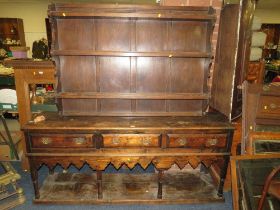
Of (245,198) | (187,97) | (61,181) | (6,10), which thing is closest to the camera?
(245,198)

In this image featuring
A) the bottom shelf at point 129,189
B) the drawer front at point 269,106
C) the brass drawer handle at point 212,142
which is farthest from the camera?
the bottom shelf at point 129,189

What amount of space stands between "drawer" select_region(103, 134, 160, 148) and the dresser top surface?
80 mm

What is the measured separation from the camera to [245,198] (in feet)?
5.59

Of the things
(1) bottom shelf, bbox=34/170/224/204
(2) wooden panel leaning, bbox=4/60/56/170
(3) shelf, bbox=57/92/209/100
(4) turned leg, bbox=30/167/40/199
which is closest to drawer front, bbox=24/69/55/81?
(2) wooden panel leaning, bbox=4/60/56/170

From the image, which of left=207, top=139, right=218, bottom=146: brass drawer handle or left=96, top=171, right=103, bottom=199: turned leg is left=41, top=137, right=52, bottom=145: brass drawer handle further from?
left=207, top=139, right=218, bottom=146: brass drawer handle

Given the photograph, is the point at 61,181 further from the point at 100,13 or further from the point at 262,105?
the point at 262,105

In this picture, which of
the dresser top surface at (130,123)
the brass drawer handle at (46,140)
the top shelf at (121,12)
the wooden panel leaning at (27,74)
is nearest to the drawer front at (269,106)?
the dresser top surface at (130,123)

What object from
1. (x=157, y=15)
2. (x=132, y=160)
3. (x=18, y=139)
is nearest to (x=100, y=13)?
(x=157, y=15)

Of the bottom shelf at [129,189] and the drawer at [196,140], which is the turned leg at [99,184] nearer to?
the bottom shelf at [129,189]

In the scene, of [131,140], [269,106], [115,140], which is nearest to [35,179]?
[115,140]

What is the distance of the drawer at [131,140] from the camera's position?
6.86 feet

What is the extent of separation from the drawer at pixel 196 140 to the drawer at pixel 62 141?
767 mm

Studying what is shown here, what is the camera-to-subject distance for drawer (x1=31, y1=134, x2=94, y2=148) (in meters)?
2.08

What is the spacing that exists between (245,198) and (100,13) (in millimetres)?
1950
